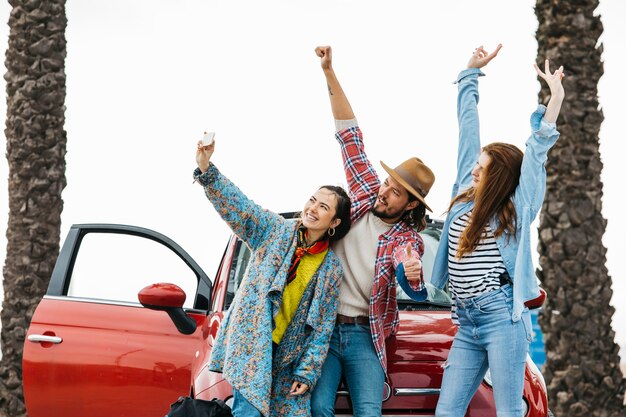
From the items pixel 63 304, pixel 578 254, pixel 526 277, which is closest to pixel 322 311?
pixel 526 277

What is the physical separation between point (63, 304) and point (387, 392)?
8.36ft

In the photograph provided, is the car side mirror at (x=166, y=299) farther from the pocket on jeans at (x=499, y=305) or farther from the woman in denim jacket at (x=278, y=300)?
the pocket on jeans at (x=499, y=305)

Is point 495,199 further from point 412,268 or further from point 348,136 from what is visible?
point 348,136

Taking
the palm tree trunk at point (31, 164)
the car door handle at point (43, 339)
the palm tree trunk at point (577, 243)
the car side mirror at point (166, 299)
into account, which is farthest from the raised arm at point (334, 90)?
the palm tree trunk at point (31, 164)

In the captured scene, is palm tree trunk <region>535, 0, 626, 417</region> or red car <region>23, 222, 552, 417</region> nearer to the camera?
red car <region>23, 222, 552, 417</region>

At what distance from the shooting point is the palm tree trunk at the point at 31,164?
Result: 32.2ft

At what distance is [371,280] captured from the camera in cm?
441

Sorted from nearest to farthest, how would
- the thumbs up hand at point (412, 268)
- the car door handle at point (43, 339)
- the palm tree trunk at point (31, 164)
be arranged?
the thumbs up hand at point (412, 268) → the car door handle at point (43, 339) → the palm tree trunk at point (31, 164)

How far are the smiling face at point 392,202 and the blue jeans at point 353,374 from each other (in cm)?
53

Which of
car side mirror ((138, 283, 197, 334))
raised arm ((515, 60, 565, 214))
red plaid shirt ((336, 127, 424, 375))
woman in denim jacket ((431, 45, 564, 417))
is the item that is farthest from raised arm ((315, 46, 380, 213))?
car side mirror ((138, 283, 197, 334))

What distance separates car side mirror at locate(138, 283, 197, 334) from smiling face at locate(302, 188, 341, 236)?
1290mm

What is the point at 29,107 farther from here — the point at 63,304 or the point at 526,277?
the point at 526,277

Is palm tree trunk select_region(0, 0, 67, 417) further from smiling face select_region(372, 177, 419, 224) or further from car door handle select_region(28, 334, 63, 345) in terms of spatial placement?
smiling face select_region(372, 177, 419, 224)

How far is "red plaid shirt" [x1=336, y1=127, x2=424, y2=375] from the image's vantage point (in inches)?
170
